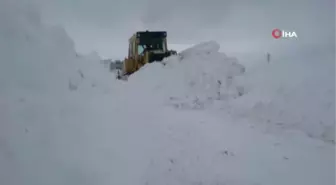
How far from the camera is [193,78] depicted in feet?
30.4

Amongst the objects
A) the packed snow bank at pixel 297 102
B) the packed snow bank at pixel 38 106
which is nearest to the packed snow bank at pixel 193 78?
the packed snow bank at pixel 297 102

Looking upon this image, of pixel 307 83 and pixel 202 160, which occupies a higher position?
pixel 307 83

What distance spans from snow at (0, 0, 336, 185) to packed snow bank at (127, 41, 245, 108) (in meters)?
2.22

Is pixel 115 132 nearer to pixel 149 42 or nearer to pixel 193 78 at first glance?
pixel 193 78

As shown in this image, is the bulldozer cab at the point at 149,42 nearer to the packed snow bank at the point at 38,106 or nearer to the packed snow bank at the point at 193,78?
the packed snow bank at the point at 193,78

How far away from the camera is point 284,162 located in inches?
147

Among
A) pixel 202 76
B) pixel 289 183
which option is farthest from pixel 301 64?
pixel 289 183

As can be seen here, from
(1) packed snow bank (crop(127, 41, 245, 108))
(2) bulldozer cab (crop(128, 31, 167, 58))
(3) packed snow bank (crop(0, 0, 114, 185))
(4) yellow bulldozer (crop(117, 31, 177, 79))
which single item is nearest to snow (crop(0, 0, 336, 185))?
(3) packed snow bank (crop(0, 0, 114, 185))

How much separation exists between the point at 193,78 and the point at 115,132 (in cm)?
596

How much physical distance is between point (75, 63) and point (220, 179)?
2309 mm

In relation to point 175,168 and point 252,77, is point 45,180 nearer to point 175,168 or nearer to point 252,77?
point 175,168

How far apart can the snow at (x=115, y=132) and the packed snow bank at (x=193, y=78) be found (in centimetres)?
222

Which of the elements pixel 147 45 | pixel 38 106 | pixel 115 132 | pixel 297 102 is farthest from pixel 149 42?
pixel 38 106

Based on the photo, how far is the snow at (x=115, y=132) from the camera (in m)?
2.60
